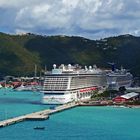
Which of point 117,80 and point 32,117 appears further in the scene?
point 117,80

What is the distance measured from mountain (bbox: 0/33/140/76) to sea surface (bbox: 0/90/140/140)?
278 ft

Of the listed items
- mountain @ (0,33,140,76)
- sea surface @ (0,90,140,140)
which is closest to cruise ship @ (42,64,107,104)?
sea surface @ (0,90,140,140)

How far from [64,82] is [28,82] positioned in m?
64.9

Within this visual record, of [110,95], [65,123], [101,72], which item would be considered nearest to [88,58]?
[101,72]

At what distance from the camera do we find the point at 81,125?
6378cm

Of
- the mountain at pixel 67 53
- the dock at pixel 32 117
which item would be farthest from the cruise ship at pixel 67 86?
the mountain at pixel 67 53

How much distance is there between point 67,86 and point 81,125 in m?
29.7

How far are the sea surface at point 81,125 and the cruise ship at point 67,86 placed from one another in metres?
7.16

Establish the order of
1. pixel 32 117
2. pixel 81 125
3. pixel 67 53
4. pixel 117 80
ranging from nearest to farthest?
pixel 81 125 < pixel 32 117 < pixel 117 80 < pixel 67 53

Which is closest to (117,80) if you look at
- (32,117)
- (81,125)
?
(32,117)

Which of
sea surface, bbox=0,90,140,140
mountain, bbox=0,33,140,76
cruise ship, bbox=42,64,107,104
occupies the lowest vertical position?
sea surface, bbox=0,90,140,140

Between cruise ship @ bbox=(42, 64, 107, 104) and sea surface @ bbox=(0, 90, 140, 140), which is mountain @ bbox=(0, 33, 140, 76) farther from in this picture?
sea surface @ bbox=(0, 90, 140, 140)

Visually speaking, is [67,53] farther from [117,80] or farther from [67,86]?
[67,86]

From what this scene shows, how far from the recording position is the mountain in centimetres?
17550
